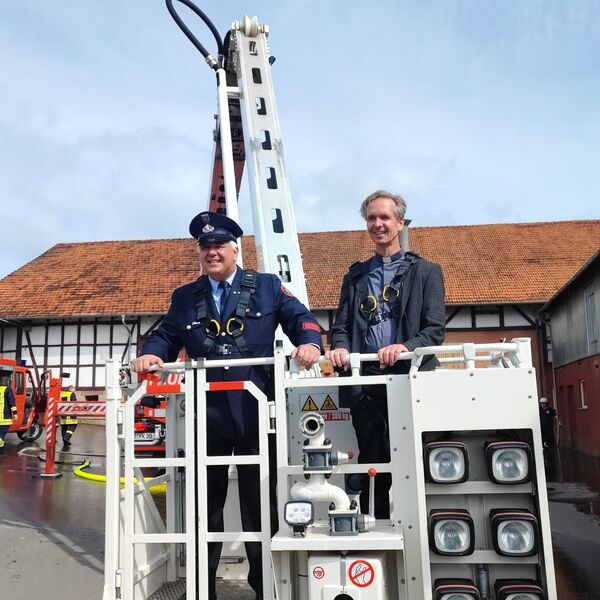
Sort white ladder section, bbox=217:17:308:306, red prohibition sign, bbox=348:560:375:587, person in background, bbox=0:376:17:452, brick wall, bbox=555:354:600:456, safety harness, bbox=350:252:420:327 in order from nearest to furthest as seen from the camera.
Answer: red prohibition sign, bbox=348:560:375:587
safety harness, bbox=350:252:420:327
white ladder section, bbox=217:17:308:306
person in background, bbox=0:376:17:452
brick wall, bbox=555:354:600:456

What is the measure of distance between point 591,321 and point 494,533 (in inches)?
618

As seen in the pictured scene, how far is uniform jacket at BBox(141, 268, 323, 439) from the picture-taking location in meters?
3.69

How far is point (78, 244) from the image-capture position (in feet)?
109

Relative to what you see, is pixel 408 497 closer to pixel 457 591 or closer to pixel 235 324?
pixel 457 591

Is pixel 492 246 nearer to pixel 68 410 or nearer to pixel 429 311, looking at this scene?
pixel 68 410

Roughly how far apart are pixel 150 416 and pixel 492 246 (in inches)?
834

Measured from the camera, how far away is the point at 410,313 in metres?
3.77

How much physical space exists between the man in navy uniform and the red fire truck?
14.8 m

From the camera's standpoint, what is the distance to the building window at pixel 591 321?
16781 millimetres

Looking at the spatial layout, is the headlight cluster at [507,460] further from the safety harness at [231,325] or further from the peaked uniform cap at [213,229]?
the peaked uniform cap at [213,229]

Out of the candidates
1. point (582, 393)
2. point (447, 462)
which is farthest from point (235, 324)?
point (582, 393)

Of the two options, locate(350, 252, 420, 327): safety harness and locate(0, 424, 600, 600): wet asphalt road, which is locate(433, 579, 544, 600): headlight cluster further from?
locate(0, 424, 600, 600): wet asphalt road

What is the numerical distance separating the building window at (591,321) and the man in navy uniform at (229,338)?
14757 millimetres

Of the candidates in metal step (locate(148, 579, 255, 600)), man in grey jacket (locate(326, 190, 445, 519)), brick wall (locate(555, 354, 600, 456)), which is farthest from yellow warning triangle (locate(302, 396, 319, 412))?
brick wall (locate(555, 354, 600, 456))
